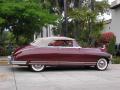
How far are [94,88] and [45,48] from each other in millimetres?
5750

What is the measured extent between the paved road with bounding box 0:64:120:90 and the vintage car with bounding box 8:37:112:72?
0.40 metres

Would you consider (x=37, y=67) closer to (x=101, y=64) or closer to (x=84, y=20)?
(x=101, y=64)

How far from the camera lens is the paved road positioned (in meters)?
13.0

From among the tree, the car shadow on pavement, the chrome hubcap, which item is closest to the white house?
the tree

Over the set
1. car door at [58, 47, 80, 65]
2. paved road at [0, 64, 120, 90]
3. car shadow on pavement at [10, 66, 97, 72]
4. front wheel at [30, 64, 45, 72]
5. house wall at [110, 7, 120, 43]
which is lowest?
paved road at [0, 64, 120, 90]

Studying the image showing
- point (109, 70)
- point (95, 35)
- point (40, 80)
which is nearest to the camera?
point (40, 80)

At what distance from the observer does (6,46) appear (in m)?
28.6

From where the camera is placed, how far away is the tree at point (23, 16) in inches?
949

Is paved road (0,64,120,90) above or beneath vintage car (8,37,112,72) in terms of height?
beneath

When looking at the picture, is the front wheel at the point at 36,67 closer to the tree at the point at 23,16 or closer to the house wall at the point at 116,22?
the tree at the point at 23,16

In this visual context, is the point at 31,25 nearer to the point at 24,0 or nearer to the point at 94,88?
the point at 24,0

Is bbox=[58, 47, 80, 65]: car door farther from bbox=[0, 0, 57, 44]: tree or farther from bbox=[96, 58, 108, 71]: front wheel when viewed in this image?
bbox=[0, 0, 57, 44]: tree

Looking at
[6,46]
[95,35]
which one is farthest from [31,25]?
[95,35]

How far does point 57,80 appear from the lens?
581 inches
